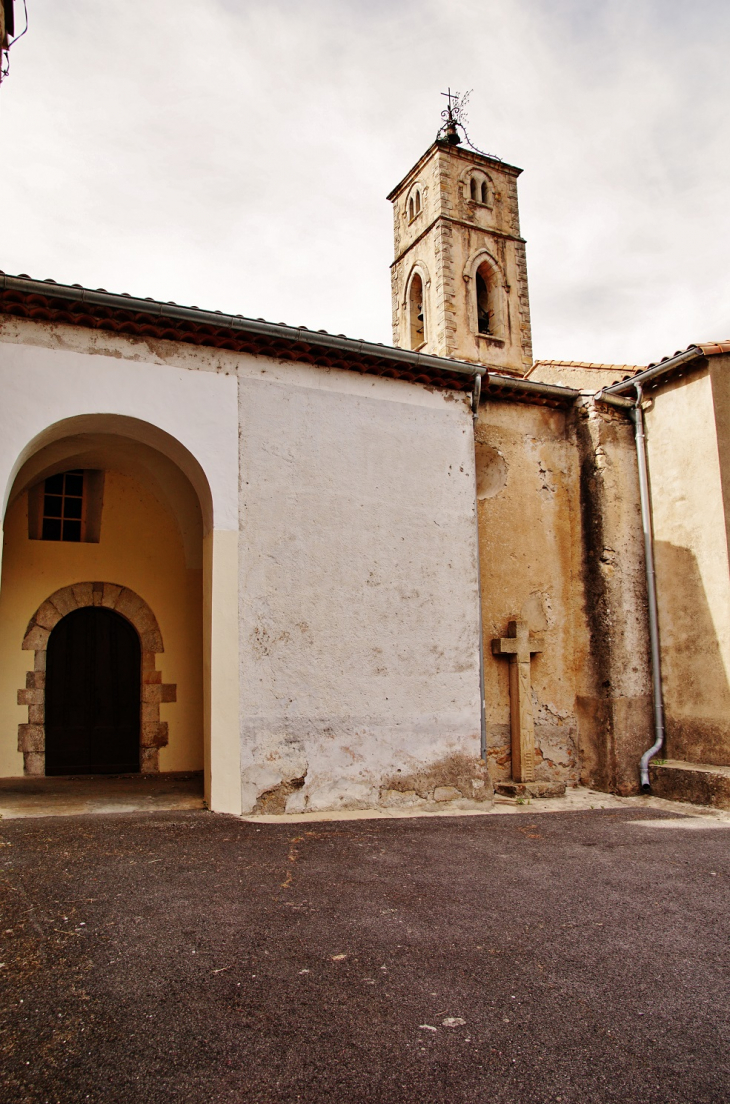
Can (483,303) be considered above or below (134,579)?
above

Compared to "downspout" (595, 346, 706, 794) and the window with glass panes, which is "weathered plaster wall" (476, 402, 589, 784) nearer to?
"downspout" (595, 346, 706, 794)

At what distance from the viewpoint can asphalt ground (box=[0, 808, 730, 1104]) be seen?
2.27 meters

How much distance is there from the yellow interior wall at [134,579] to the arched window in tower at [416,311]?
12.8 meters

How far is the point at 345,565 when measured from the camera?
22.0 ft

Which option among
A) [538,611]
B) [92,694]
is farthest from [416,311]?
[92,694]

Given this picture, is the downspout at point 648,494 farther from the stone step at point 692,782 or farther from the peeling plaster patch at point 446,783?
the peeling plaster patch at point 446,783

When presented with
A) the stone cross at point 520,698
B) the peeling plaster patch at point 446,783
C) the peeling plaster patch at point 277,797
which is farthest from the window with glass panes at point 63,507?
the stone cross at point 520,698

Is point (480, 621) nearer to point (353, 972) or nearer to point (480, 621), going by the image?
point (480, 621)

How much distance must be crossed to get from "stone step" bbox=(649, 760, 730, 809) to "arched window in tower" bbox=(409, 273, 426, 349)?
14.3 meters

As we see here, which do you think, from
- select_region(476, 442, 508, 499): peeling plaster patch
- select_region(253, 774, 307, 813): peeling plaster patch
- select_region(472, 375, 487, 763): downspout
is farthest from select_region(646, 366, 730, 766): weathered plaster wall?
select_region(253, 774, 307, 813): peeling plaster patch

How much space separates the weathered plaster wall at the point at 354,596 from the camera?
6.25 m

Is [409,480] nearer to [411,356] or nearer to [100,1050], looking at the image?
[411,356]

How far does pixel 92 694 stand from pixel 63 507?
220 cm

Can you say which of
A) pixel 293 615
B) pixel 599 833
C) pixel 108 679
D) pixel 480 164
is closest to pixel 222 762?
pixel 293 615
